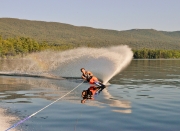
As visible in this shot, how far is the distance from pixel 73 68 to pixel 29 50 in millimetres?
104362

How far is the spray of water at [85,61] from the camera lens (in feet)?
106

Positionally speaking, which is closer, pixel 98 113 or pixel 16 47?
pixel 98 113

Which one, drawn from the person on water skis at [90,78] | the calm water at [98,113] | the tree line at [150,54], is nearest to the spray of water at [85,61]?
the person on water skis at [90,78]

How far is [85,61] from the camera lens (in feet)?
123

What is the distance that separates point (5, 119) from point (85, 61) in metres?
26.0

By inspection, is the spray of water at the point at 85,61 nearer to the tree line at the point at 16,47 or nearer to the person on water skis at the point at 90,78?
the person on water skis at the point at 90,78

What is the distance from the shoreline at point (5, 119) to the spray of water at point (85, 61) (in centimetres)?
1603

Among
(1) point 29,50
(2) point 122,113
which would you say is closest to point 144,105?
(2) point 122,113

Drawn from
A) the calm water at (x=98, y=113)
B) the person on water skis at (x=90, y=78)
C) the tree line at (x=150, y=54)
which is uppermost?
the tree line at (x=150, y=54)

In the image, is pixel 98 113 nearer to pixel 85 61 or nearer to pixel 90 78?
pixel 90 78

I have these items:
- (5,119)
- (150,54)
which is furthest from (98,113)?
(150,54)

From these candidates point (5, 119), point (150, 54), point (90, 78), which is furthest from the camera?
point (150, 54)

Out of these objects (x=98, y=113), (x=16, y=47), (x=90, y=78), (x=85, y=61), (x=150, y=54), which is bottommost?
(x=98, y=113)

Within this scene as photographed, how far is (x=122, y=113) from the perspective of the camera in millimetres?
13172
